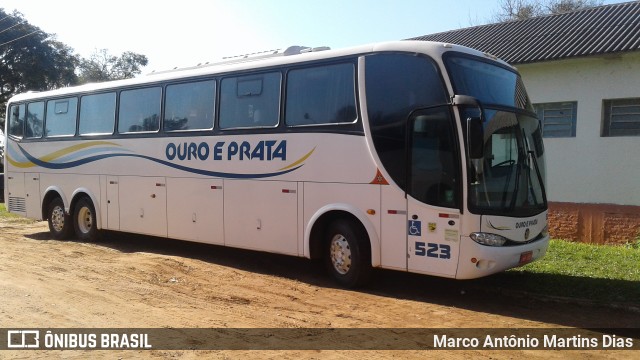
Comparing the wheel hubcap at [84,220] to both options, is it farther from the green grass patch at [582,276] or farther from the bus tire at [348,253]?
the green grass patch at [582,276]

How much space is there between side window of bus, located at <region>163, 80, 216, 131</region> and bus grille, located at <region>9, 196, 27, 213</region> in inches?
248

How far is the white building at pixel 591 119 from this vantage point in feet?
44.5

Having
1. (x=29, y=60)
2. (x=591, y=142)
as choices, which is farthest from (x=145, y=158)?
(x=29, y=60)

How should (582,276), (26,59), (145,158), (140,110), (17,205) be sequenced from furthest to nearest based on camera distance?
1. (26,59)
2. (17,205)
3. (140,110)
4. (145,158)
5. (582,276)

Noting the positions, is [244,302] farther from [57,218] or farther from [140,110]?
[57,218]

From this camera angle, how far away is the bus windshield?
755cm

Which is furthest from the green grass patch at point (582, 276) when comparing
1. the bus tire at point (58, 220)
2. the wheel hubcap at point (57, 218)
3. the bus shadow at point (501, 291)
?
the wheel hubcap at point (57, 218)

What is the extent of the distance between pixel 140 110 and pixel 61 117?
3.24 metres

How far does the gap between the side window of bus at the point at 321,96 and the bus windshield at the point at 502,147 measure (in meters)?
1.66

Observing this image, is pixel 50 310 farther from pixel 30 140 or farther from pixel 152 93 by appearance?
pixel 30 140

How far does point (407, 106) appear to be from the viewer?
8.06 meters

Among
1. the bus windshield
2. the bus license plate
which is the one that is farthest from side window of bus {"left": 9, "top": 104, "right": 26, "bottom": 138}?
the bus license plate

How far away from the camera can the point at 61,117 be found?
14344 millimetres

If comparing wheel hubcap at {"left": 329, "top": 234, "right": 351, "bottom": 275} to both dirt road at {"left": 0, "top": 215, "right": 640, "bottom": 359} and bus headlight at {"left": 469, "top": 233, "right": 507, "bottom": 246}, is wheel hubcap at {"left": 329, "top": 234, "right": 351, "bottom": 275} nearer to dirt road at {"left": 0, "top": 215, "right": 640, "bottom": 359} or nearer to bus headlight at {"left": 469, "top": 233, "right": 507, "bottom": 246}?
dirt road at {"left": 0, "top": 215, "right": 640, "bottom": 359}
